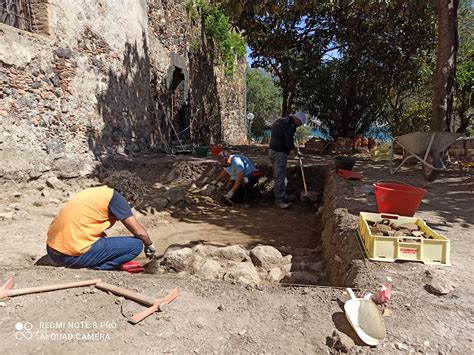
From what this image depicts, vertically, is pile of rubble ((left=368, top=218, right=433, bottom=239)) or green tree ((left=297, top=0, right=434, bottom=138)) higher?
green tree ((left=297, top=0, right=434, bottom=138))

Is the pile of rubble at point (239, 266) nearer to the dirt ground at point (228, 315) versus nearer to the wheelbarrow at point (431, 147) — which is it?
the dirt ground at point (228, 315)

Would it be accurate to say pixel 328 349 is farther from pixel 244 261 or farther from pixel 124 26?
pixel 124 26

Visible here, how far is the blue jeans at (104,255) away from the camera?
9.82 feet

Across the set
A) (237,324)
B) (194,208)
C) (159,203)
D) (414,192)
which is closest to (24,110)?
(159,203)

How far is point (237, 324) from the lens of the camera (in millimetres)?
2100

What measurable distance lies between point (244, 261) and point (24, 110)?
411 centimetres

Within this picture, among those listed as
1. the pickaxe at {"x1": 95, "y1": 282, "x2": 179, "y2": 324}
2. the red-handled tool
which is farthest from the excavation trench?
the pickaxe at {"x1": 95, "y1": 282, "x2": 179, "y2": 324}

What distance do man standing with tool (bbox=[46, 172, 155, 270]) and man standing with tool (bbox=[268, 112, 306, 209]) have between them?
350 centimetres

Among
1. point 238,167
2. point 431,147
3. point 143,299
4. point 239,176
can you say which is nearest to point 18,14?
point 238,167

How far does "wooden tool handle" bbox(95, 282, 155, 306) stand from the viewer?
2273mm

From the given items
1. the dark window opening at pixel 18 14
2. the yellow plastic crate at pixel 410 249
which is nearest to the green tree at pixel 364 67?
the dark window opening at pixel 18 14

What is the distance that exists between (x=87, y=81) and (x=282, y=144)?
12.0ft

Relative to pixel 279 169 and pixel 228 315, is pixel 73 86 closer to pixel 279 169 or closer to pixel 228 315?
pixel 279 169

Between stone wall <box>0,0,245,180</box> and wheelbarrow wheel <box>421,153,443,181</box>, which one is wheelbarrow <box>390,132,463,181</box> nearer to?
wheelbarrow wheel <box>421,153,443,181</box>
